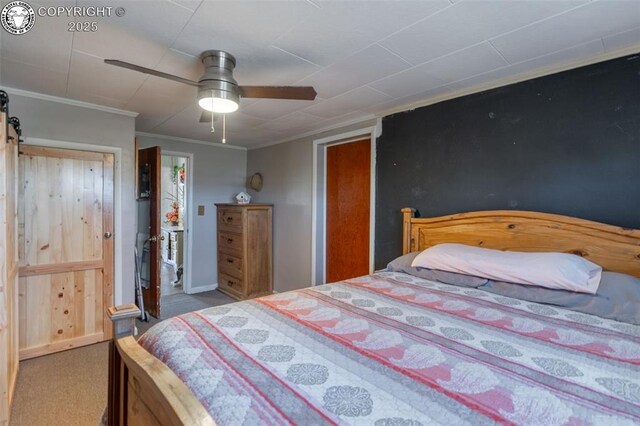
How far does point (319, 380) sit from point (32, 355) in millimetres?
3059

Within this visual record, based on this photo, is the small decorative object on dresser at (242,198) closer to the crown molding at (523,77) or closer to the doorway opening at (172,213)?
the doorway opening at (172,213)

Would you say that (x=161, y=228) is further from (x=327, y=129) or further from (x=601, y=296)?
(x=601, y=296)

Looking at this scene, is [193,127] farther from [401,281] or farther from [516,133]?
[516,133]

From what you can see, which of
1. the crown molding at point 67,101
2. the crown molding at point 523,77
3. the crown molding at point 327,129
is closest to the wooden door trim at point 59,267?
the crown molding at point 67,101

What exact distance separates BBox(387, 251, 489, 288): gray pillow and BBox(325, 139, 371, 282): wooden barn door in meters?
1.00

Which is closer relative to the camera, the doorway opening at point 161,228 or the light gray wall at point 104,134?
the light gray wall at point 104,134

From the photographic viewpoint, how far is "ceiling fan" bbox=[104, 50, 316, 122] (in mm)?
1784

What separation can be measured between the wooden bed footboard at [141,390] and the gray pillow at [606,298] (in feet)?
5.77

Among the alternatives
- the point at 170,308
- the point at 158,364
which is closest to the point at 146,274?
the point at 170,308

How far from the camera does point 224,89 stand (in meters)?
1.80

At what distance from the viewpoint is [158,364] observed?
1.04 metres

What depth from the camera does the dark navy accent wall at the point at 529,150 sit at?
185 cm

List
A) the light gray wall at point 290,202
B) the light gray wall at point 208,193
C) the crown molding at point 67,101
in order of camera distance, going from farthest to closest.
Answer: the light gray wall at point 208,193 < the light gray wall at point 290,202 < the crown molding at point 67,101

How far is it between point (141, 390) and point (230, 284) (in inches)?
138
